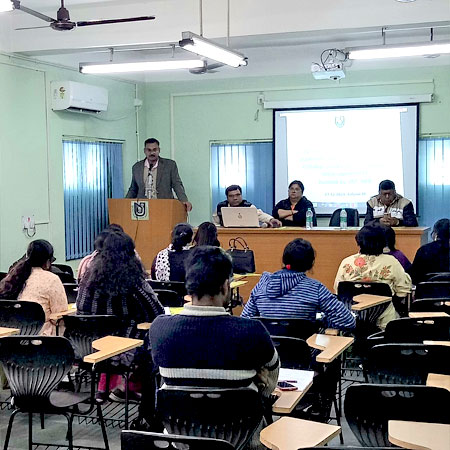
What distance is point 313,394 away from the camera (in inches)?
144

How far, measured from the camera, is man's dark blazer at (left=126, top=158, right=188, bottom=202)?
9008 millimetres

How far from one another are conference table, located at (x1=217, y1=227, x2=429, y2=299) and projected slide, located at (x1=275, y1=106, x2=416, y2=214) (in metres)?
2.06

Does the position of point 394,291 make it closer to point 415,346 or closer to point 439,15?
point 415,346

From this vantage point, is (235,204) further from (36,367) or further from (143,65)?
(36,367)

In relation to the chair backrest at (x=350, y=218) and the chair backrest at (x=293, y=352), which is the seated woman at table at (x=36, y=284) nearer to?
the chair backrest at (x=293, y=352)

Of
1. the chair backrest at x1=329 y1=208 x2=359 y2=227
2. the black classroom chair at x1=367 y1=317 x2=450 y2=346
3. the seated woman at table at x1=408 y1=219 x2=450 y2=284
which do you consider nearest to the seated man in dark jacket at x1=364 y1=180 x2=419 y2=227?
the chair backrest at x1=329 y1=208 x2=359 y2=227

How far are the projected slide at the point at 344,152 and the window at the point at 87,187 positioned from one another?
93.6 inches

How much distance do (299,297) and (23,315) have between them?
1.83 metres

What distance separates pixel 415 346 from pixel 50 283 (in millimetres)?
2565

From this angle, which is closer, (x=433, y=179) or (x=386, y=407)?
(x=386, y=407)

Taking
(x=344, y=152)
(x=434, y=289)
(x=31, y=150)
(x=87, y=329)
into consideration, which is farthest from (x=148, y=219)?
(x=87, y=329)

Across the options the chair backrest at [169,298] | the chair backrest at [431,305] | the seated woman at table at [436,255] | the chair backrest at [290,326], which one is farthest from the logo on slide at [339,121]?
the chair backrest at [290,326]

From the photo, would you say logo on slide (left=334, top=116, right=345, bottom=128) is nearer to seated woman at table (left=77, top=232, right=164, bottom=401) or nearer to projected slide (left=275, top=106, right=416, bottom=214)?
projected slide (left=275, top=106, right=416, bottom=214)

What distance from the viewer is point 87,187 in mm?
9031
